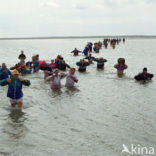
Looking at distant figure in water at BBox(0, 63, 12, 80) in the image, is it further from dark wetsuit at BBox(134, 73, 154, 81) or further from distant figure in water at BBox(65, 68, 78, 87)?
dark wetsuit at BBox(134, 73, 154, 81)

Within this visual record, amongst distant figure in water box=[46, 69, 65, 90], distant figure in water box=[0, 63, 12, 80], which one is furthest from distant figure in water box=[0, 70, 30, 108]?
distant figure in water box=[0, 63, 12, 80]

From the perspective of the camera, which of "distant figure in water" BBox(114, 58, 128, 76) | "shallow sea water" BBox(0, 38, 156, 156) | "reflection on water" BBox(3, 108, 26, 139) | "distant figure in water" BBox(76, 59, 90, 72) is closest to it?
"shallow sea water" BBox(0, 38, 156, 156)

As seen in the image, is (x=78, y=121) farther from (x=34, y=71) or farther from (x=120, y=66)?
(x=34, y=71)

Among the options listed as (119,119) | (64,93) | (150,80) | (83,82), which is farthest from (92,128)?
(150,80)

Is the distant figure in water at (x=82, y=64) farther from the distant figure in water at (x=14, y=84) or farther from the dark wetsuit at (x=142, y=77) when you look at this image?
the distant figure in water at (x=14, y=84)

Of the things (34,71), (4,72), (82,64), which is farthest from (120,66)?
(4,72)

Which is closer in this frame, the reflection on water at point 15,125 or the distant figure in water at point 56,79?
the reflection on water at point 15,125

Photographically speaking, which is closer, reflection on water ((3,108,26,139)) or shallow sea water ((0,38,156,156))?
shallow sea water ((0,38,156,156))

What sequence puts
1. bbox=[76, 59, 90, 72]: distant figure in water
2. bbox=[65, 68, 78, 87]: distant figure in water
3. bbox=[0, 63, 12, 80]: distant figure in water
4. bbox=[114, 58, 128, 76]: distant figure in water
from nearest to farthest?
bbox=[65, 68, 78, 87]: distant figure in water
bbox=[0, 63, 12, 80]: distant figure in water
bbox=[114, 58, 128, 76]: distant figure in water
bbox=[76, 59, 90, 72]: distant figure in water

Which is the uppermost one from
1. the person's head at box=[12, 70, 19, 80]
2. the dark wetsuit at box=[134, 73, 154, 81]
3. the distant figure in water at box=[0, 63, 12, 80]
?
the person's head at box=[12, 70, 19, 80]

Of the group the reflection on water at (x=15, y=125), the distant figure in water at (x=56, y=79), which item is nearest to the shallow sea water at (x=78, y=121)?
the reflection on water at (x=15, y=125)

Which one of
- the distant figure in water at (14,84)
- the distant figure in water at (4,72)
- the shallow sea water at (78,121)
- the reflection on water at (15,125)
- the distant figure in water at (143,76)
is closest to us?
the shallow sea water at (78,121)

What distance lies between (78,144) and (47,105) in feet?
14.0

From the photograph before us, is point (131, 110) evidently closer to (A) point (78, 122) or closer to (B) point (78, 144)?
(A) point (78, 122)
